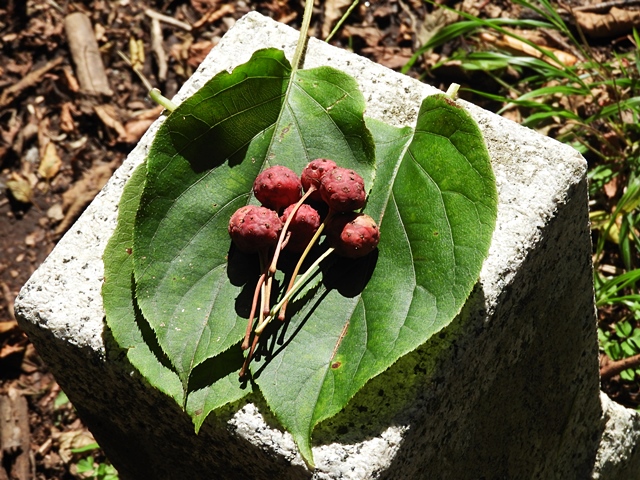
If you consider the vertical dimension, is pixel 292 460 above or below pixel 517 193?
below

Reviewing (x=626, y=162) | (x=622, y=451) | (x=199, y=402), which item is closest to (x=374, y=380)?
(x=199, y=402)

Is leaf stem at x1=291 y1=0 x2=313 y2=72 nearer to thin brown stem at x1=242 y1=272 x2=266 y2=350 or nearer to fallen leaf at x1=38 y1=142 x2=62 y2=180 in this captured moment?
thin brown stem at x1=242 y1=272 x2=266 y2=350

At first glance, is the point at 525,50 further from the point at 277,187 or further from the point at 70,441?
the point at 70,441

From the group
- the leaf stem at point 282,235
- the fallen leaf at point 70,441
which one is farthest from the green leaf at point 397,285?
the fallen leaf at point 70,441

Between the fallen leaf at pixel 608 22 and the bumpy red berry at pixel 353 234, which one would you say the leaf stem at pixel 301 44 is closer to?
the bumpy red berry at pixel 353 234

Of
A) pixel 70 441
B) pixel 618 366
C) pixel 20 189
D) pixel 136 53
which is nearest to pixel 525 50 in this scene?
pixel 618 366

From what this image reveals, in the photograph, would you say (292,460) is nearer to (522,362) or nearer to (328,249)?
(328,249)
